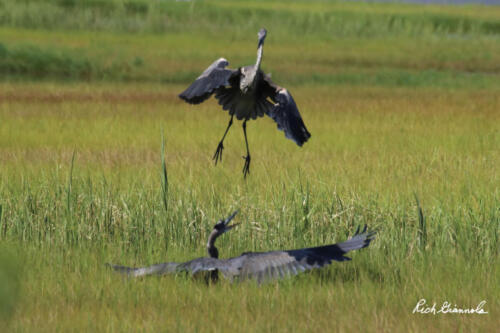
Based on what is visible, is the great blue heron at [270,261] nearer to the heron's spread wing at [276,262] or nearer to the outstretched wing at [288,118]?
the heron's spread wing at [276,262]

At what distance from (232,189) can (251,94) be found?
3.67 meters

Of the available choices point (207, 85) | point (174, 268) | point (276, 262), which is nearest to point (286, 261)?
point (276, 262)

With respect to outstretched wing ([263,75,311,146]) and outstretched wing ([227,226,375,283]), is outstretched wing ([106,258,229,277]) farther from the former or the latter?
outstretched wing ([263,75,311,146])

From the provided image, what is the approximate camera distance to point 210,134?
41.3 ft

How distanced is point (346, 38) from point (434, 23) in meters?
5.75

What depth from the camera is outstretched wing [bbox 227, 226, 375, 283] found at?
4.56 meters

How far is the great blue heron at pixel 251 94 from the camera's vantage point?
13.1 feet

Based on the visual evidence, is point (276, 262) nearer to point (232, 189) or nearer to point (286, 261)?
point (286, 261)

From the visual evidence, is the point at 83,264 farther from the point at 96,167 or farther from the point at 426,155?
the point at 426,155

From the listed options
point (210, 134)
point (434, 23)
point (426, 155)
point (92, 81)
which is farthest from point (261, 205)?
point (434, 23)

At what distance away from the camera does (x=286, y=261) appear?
4.58 metres

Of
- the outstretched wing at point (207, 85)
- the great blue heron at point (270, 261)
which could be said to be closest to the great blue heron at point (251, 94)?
the outstretched wing at point (207, 85)

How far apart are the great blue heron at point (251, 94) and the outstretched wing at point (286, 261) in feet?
2.62

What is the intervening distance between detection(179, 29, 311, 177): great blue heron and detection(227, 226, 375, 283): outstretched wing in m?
0.80
